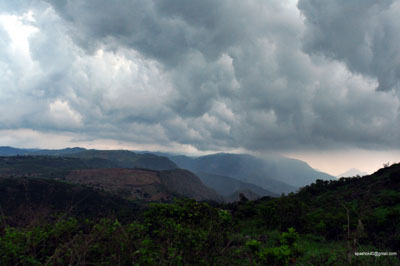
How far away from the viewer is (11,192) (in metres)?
78.0

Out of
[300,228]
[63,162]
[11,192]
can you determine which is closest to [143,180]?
[11,192]

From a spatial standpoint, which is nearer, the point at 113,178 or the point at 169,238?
the point at 169,238

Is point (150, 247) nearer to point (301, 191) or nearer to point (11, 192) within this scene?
point (301, 191)

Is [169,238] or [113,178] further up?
[169,238]

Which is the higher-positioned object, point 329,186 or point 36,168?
point 329,186

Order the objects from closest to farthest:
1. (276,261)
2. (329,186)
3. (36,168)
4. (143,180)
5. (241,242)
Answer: (276,261) < (241,242) < (329,186) < (143,180) < (36,168)

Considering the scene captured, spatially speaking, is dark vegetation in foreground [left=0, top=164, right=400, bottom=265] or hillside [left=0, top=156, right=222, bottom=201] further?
hillside [left=0, top=156, right=222, bottom=201]

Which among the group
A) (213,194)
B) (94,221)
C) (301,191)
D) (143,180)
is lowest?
(213,194)

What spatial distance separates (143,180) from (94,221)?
143297 millimetres

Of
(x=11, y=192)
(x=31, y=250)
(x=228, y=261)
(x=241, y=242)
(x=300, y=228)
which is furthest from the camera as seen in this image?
(x=11, y=192)

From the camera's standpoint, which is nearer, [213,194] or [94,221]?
[94,221]

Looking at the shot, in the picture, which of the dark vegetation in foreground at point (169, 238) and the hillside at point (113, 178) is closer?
the dark vegetation in foreground at point (169, 238)

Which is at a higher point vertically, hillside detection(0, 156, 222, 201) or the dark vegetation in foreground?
the dark vegetation in foreground

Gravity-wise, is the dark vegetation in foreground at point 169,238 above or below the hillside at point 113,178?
above
